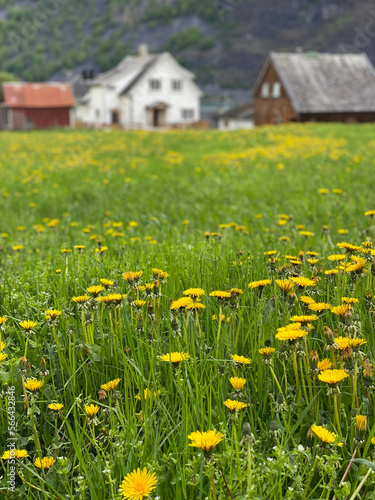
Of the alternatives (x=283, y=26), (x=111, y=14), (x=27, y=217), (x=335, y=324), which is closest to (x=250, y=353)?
(x=335, y=324)

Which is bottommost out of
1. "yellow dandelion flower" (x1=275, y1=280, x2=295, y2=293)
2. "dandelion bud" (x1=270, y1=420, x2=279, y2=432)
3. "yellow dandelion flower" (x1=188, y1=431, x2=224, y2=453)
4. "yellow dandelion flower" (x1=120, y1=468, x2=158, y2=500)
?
"yellow dandelion flower" (x1=120, y1=468, x2=158, y2=500)

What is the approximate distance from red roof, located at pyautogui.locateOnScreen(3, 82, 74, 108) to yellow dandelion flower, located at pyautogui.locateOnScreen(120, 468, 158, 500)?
58131mm

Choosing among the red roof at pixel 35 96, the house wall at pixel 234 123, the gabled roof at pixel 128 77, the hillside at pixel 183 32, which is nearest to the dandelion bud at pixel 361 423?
the red roof at pixel 35 96

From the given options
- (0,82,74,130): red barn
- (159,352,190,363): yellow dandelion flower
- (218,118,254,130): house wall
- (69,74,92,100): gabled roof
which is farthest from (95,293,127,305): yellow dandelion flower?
(69,74,92,100): gabled roof

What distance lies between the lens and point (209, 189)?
8125mm

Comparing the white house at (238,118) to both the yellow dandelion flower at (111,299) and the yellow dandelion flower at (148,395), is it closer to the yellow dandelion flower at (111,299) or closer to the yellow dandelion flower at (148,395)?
the yellow dandelion flower at (111,299)

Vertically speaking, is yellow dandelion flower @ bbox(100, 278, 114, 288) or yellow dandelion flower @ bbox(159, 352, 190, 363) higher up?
yellow dandelion flower @ bbox(100, 278, 114, 288)

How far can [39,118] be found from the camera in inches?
2217

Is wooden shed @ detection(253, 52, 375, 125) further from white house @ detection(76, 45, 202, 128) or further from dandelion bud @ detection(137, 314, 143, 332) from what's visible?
dandelion bud @ detection(137, 314, 143, 332)

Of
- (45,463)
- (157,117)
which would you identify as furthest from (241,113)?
(45,463)

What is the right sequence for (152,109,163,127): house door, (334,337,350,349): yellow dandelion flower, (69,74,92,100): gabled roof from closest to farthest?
(334,337,350,349): yellow dandelion flower < (152,109,163,127): house door < (69,74,92,100): gabled roof

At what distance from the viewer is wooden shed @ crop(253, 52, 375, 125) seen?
4178 cm

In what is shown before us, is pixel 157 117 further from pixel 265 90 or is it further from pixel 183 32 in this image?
pixel 183 32

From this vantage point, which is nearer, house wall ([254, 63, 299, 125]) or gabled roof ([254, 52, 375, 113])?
gabled roof ([254, 52, 375, 113])
